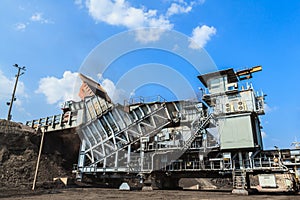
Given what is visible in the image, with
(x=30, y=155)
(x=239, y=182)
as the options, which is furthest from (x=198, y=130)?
(x=30, y=155)

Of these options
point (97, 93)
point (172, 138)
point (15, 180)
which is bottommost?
point (15, 180)

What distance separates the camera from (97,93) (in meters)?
26.1

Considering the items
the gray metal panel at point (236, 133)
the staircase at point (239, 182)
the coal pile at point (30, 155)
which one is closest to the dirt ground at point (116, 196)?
the staircase at point (239, 182)

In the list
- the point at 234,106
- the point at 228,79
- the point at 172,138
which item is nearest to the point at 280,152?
the point at 234,106

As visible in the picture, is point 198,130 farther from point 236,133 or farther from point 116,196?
point 116,196

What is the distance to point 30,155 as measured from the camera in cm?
2403

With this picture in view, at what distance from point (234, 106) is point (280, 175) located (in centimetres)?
639

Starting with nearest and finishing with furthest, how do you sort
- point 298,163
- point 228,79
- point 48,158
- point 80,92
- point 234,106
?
point 298,163, point 234,106, point 228,79, point 48,158, point 80,92

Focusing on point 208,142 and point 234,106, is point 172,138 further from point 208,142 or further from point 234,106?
point 234,106

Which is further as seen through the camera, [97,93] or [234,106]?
[97,93]

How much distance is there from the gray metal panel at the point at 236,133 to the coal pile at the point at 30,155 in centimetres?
1581

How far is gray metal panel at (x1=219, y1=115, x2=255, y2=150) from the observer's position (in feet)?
59.6

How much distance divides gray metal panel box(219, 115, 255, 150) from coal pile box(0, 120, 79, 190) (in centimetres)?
1581

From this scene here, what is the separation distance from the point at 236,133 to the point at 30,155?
20.8 m
